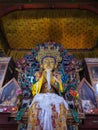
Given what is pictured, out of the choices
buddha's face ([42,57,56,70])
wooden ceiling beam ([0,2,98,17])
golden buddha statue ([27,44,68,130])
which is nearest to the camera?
golden buddha statue ([27,44,68,130])

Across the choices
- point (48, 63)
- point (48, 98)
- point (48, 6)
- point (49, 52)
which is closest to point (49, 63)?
point (48, 63)

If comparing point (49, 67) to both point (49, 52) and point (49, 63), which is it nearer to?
point (49, 63)

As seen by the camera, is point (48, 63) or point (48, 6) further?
point (48, 6)

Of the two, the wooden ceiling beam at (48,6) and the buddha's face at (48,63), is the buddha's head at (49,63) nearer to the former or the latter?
the buddha's face at (48,63)

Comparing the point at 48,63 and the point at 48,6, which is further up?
the point at 48,6

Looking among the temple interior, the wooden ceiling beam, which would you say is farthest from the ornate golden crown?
the wooden ceiling beam

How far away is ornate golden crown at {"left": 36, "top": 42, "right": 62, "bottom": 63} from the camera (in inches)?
198

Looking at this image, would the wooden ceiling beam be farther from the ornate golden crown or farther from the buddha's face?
the buddha's face

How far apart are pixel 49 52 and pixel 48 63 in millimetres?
333

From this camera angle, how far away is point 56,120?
3729 mm

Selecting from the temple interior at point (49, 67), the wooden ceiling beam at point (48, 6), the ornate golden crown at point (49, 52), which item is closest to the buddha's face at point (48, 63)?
the temple interior at point (49, 67)

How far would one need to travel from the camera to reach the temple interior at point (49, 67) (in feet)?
13.0

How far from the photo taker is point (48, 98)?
4027 millimetres

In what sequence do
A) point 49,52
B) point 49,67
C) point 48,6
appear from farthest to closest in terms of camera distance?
1. point 48,6
2. point 49,52
3. point 49,67
